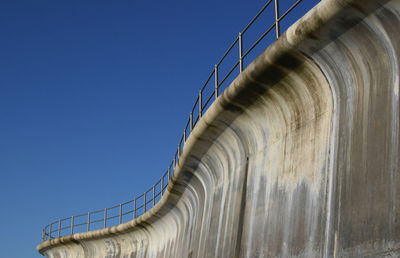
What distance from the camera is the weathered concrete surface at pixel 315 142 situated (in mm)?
6977

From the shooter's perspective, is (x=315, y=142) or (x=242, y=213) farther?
(x=242, y=213)

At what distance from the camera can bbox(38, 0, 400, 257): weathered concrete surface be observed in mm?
6977

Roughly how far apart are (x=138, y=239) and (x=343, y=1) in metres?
19.0

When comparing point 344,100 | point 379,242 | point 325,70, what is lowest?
point 379,242

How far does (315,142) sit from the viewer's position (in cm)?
867

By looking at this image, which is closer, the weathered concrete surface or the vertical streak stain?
the weathered concrete surface

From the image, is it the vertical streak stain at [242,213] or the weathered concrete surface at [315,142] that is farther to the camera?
the vertical streak stain at [242,213]

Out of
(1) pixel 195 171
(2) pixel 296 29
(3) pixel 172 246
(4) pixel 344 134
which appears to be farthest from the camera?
(3) pixel 172 246

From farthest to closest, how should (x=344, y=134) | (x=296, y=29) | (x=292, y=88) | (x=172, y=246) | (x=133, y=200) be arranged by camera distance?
(x=133, y=200)
(x=172, y=246)
(x=292, y=88)
(x=296, y=29)
(x=344, y=134)

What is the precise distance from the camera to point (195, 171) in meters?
15.8

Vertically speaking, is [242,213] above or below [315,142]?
below

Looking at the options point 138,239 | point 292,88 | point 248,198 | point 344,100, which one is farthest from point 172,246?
point 344,100

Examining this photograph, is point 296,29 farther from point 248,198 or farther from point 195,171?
point 195,171

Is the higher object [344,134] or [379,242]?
[344,134]
